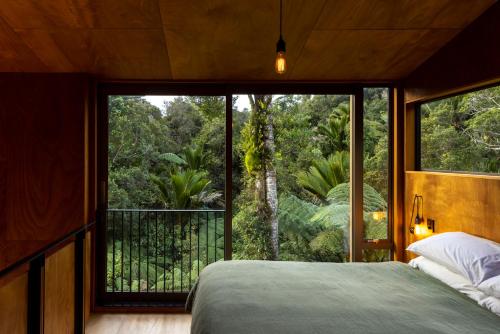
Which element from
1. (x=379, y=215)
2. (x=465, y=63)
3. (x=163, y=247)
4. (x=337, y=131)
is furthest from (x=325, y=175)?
(x=163, y=247)

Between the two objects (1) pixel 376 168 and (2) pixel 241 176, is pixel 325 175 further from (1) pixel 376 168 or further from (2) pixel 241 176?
(2) pixel 241 176

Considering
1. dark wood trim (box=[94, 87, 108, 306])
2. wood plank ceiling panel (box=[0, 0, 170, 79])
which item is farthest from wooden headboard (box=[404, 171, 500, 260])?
dark wood trim (box=[94, 87, 108, 306])

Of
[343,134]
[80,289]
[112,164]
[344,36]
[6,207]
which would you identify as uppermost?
[344,36]

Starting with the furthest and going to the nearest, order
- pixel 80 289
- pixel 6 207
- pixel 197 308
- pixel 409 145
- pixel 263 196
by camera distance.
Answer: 1. pixel 263 196
2. pixel 409 145
3. pixel 6 207
4. pixel 80 289
5. pixel 197 308

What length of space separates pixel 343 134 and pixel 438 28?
4.17 ft

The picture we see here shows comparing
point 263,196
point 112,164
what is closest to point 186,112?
point 112,164

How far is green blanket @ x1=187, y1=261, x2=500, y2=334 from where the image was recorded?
1.59 metres

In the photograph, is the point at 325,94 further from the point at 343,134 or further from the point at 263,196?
the point at 263,196

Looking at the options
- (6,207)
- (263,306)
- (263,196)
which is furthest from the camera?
(263,196)

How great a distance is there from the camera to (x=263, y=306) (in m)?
1.80

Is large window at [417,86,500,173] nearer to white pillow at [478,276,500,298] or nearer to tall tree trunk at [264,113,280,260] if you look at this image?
white pillow at [478,276,500,298]

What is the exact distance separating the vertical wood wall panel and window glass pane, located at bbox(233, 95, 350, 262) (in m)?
1.60

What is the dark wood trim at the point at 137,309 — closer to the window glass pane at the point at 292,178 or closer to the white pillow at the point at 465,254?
the window glass pane at the point at 292,178

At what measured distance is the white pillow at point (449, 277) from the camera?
2014 mm
